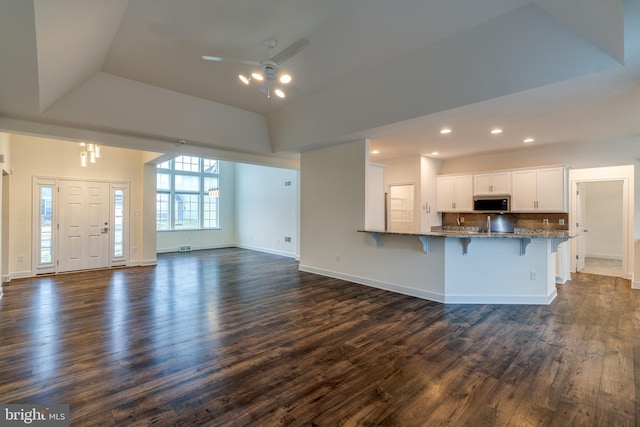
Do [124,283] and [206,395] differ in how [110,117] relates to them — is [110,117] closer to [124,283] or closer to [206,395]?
[124,283]

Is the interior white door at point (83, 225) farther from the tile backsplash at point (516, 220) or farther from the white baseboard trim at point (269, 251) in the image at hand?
the tile backsplash at point (516, 220)

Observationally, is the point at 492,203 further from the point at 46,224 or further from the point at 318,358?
the point at 46,224

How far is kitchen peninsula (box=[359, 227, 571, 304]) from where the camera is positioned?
4.29 meters

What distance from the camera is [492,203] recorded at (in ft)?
20.7

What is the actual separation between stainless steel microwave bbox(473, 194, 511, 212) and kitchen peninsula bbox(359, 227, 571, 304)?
5.68 ft

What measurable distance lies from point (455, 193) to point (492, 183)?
2.61 ft

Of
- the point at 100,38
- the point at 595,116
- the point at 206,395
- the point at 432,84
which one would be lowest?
the point at 206,395

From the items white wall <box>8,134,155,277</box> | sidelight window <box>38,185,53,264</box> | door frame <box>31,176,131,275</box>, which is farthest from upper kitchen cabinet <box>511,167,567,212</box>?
sidelight window <box>38,185,53,264</box>

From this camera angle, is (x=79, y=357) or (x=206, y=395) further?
(x=79, y=357)

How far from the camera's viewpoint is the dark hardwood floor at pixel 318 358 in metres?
2.04

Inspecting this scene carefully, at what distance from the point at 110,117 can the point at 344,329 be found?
4.56 meters

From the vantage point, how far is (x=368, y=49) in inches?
142

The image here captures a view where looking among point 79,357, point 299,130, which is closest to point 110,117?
point 299,130

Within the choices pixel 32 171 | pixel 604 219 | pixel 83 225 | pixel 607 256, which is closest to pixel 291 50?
pixel 32 171
